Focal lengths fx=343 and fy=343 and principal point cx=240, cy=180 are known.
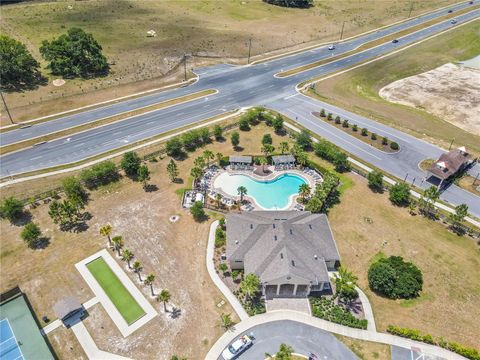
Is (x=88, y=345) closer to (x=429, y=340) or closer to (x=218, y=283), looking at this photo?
(x=218, y=283)

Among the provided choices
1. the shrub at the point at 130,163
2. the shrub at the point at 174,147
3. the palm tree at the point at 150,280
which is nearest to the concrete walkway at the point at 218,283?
the palm tree at the point at 150,280

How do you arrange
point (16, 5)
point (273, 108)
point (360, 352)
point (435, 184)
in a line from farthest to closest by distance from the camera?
1. point (16, 5)
2. point (273, 108)
3. point (435, 184)
4. point (360, 352)

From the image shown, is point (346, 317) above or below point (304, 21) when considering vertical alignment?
below

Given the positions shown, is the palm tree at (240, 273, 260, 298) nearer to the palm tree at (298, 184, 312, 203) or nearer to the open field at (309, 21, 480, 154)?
the palm tree at (298, 184, 312, 203)

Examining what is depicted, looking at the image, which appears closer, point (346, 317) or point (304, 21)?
point (346, 317)

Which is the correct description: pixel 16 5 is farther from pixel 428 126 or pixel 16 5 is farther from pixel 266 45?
pixel 428 126

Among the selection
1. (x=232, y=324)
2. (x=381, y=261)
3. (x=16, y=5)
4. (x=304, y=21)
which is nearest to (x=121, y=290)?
(x=232, y=324)

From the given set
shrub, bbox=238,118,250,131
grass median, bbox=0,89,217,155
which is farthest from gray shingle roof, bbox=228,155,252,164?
grass median, bbox=0,89,217,155

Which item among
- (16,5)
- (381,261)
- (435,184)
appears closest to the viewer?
(381,261)
